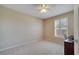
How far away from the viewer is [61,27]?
2830 millimetres

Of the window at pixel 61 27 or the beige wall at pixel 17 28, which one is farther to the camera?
the beige wall at pixel 17 28

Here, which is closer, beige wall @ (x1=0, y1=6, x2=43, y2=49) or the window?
the window

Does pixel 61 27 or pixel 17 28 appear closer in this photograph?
pixel 61 27

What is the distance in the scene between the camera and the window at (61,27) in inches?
112

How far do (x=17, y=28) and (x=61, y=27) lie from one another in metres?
1.76

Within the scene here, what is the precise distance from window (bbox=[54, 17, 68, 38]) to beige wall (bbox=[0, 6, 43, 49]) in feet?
1.83

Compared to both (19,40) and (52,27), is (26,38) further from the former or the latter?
(52,27)

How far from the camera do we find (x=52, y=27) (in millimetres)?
3029

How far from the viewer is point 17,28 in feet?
12.1

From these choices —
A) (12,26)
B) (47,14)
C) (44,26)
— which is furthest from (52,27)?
(12,26)

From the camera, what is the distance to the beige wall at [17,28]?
10.3 feet

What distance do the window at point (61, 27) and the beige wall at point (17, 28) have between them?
0.56m

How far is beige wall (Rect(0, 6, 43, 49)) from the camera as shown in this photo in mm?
3141

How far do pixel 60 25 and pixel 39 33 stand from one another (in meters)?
0.83
